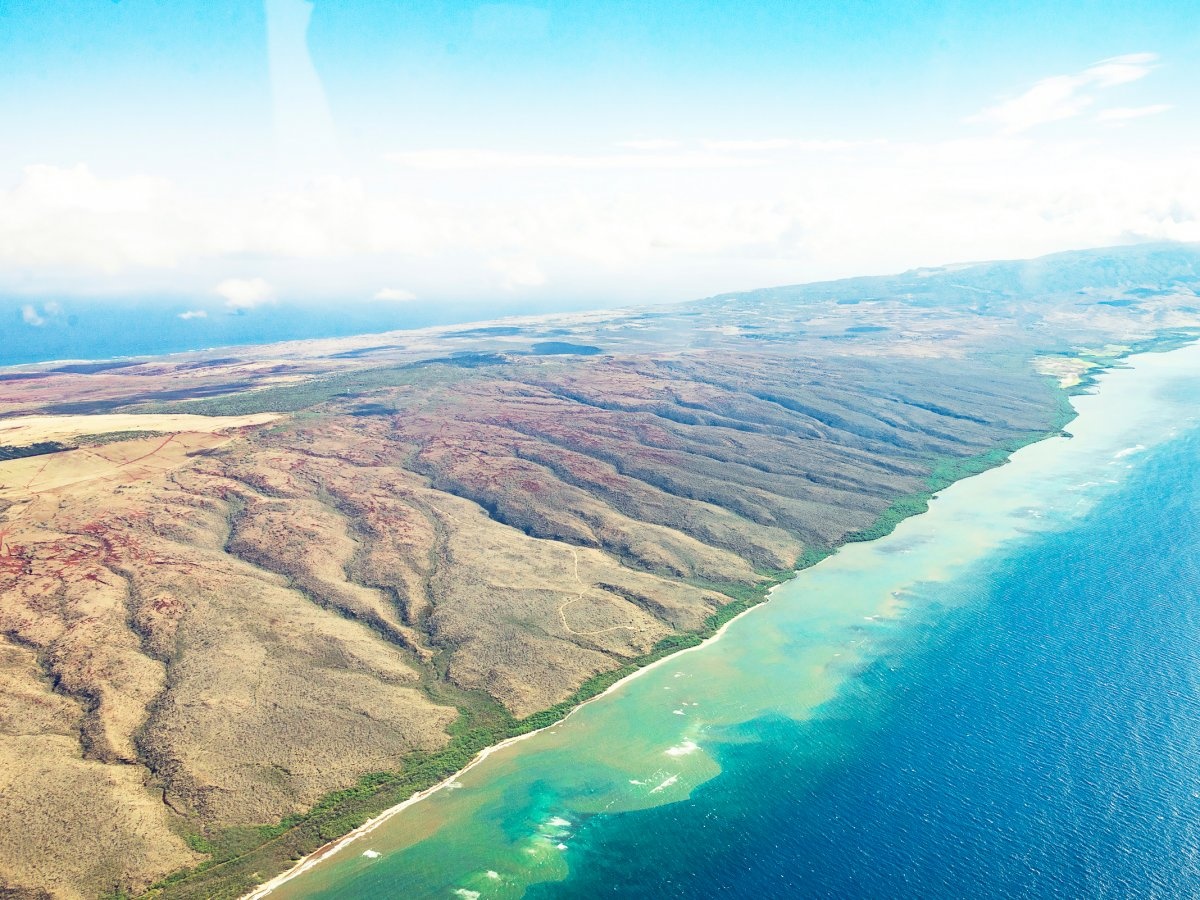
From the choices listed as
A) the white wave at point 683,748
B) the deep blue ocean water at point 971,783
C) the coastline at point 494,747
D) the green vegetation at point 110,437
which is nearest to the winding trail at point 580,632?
the coastline at point 494,747

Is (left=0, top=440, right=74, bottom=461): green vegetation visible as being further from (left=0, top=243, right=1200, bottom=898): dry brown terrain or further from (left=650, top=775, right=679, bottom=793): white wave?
(left=650, top=775, right=679, bottom=793): white wave

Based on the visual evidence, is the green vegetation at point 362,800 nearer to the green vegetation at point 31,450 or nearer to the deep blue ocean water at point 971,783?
the deep blue ocean water at point 971,783

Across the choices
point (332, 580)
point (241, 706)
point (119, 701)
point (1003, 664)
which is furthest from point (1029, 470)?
point (119, 701)

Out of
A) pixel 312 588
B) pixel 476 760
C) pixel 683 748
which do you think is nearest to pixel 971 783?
pixel 683 748

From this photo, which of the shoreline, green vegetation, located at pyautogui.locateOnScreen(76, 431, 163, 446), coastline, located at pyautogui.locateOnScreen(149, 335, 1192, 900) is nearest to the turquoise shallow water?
the shoreline

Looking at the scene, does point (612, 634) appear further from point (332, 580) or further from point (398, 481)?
point (398, 481)

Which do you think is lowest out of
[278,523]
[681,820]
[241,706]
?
[681,820]

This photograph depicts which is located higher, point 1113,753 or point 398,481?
point 398,481
